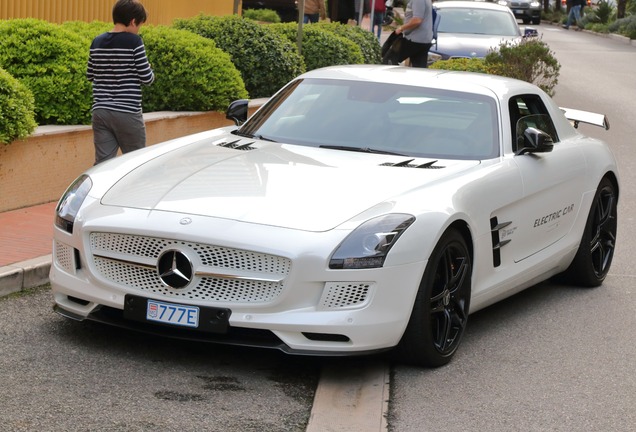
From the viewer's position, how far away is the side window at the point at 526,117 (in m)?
7.66

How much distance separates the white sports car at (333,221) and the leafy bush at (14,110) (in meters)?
2.15

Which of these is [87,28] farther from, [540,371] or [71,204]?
[540,371]

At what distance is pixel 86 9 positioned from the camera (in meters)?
15.4

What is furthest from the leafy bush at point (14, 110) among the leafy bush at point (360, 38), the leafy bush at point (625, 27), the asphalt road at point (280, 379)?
the leafy bush at point (625, 27)

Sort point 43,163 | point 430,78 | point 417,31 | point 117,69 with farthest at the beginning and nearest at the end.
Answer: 1. point 417,31
2. point 43,163
3. point 117,69
4. point 430,78

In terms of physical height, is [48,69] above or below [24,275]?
above

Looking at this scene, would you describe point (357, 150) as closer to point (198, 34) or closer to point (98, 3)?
point (198, 34)

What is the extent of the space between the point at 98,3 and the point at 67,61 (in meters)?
5.14

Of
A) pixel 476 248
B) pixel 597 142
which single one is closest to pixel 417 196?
pixel 476 248

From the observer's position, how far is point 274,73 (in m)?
14.4

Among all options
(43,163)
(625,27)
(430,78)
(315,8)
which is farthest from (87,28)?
(625,27)

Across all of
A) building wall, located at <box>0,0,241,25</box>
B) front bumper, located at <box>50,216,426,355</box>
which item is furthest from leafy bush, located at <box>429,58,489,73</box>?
front bumper, located at <box>50,216,426,355</box>

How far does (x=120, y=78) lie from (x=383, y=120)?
2.39m

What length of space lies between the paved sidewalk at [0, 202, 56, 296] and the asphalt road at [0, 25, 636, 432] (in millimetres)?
121
